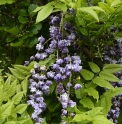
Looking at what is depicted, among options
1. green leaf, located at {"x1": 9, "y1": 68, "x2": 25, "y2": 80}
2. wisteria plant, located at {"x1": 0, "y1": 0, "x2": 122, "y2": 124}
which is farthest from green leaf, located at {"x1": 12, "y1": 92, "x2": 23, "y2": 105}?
green leaf, located at {"x1": 9, "y1": 68, "x2": 25, "y2": 80}

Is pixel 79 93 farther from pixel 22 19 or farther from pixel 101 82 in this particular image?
pixel 22 19

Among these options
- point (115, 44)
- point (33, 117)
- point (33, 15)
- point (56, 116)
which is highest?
point (33, 15)

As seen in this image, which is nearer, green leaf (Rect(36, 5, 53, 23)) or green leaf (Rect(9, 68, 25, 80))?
green leaf (Rect(36, 5, 53, 23))

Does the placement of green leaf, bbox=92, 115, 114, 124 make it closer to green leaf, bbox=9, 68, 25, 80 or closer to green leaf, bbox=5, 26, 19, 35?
green leaf, bbox=9, 68, 25, 80

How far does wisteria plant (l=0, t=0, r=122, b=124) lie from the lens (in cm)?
120

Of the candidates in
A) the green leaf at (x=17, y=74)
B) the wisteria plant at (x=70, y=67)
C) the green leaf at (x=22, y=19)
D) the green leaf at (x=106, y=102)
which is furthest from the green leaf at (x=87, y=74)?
the green leaf at (x=22, y=19)

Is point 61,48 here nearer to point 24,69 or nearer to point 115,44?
point 24,69

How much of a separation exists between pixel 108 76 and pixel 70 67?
0.17 m

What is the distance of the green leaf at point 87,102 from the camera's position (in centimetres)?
130

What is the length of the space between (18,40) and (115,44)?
1.43ft

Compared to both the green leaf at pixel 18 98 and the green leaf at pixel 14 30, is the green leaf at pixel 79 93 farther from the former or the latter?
the green leaf at pixel 14 30

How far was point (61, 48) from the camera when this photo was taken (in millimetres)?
1294

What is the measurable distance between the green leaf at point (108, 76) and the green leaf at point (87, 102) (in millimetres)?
107

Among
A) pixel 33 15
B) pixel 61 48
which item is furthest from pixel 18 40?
pixel 61 48
